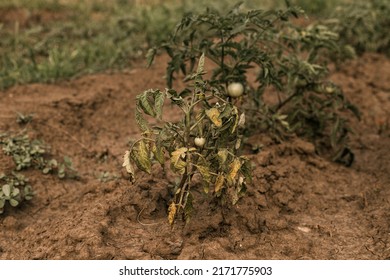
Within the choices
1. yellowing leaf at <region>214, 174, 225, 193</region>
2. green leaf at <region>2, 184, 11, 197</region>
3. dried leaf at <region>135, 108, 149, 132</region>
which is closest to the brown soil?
green leaf at <region>2, 184, 11, 197</region>

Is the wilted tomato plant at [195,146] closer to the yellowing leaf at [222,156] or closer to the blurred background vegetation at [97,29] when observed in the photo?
the yellowing leaf at [222,156]

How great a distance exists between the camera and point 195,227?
3.22 meters

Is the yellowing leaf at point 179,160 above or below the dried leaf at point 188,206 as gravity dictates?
above

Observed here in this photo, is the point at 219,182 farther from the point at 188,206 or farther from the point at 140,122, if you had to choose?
the point at 140,122

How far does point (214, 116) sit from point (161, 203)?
2.24ft

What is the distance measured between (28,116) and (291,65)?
1656mm

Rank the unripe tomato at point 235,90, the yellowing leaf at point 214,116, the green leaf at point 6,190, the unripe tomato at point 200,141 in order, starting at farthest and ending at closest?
1. the unripe tomato at point 235,90
2. the green leaf at point 6,190
3. the unripe tomato at point 200,141
4. the yellowing leaf at point 214,116

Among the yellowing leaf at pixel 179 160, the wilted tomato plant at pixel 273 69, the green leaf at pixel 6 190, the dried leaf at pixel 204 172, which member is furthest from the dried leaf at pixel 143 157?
the green leaf at pixel 6 190

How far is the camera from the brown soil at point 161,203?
317 centimetres

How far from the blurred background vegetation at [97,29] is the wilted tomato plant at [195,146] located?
199 centimetres

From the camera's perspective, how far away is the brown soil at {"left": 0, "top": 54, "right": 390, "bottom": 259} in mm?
3166

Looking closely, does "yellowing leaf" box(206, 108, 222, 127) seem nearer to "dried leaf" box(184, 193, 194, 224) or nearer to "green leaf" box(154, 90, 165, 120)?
"green leaf" box(154, 90, 165, 120)

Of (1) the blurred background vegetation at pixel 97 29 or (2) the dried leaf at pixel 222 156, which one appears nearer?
(2) the dried leaf at pixel 222 156

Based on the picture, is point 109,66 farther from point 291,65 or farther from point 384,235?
point 384,235
